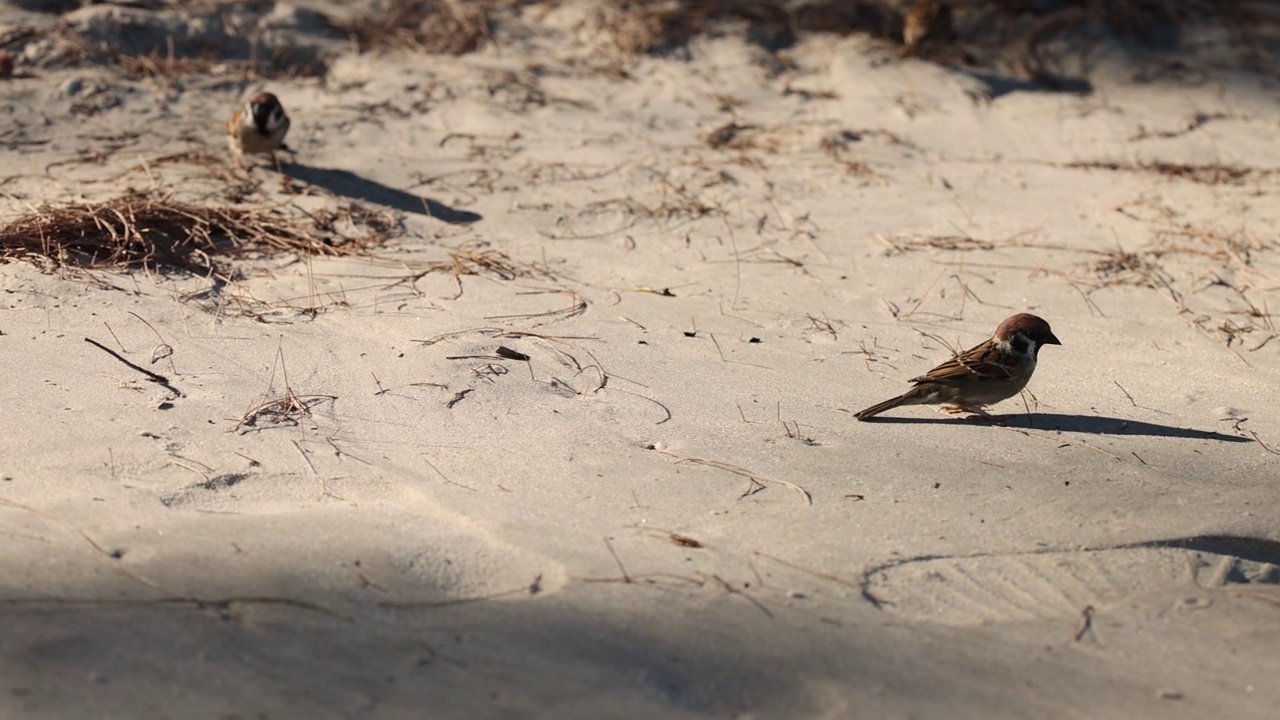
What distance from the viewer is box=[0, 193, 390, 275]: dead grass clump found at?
19.0ft

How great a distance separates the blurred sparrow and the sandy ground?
1.47 m

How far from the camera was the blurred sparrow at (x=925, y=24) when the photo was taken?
972 centimetres

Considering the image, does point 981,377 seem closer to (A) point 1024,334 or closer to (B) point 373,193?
(A) point 1024,334

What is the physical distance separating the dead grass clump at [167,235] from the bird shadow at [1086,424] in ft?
10.5

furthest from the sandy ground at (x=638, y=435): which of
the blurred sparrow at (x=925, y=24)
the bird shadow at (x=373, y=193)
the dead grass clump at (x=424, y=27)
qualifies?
the blurred sparrow at (x=925, y=24)

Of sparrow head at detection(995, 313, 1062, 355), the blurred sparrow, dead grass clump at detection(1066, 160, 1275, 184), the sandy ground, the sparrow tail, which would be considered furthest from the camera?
the blurred sparrow

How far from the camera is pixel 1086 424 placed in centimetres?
486

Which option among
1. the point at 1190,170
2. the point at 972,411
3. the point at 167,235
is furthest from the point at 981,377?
the point at 1190,170

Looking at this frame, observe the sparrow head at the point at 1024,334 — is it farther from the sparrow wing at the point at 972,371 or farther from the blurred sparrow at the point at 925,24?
the blurred sparrow at the point at 925,24

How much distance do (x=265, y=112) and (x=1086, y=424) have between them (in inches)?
202

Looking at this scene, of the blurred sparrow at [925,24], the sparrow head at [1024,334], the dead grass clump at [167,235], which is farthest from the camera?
the blurred sparrow at [925,24]

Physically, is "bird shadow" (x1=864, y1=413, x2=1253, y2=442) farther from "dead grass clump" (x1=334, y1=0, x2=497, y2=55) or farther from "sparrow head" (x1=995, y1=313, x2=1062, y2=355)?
"dead grass clump" (x1=334, y1=0, x2=497, y2=55)

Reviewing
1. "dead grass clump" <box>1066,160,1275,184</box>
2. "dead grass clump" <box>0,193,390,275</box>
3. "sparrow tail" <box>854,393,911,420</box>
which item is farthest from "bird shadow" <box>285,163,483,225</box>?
"dead grass clump" <box>1066,160,1275,184</box>

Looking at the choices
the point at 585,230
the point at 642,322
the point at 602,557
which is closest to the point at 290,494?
the point at 602,557
